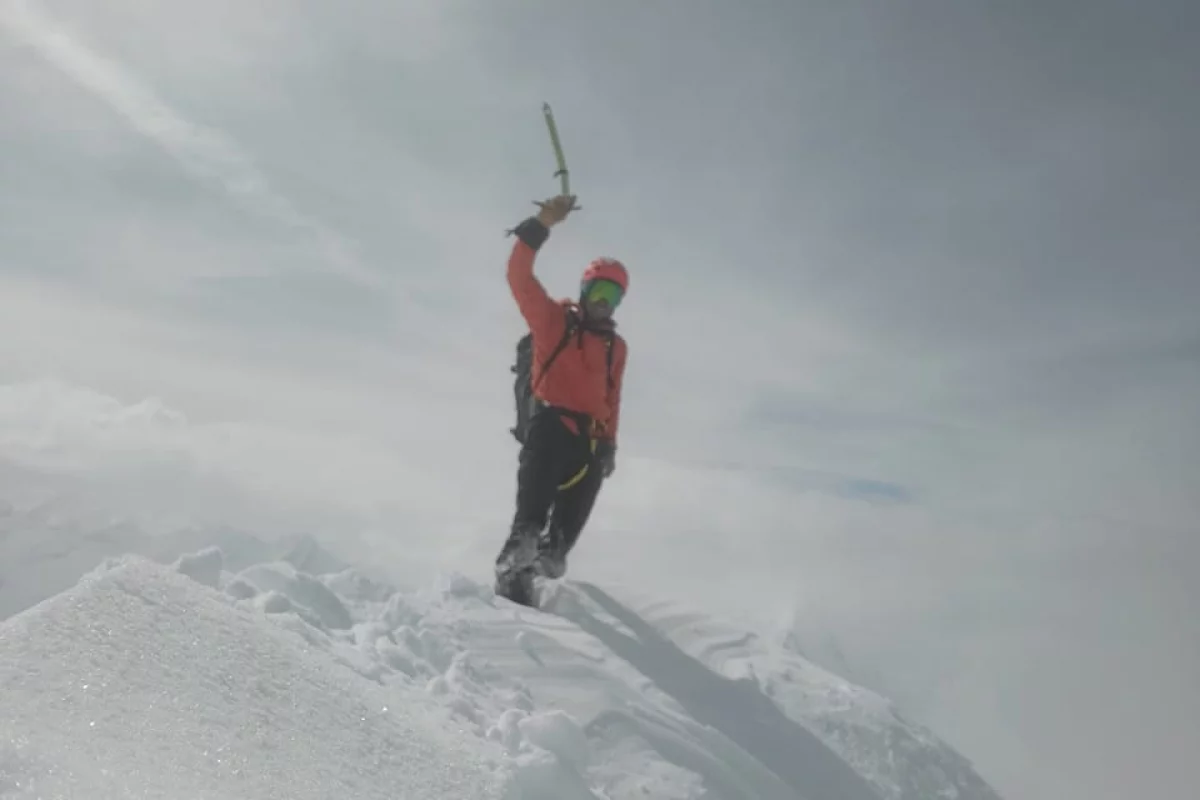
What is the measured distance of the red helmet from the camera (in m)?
7.36

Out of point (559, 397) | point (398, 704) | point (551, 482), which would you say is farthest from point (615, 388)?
point (398, 704)

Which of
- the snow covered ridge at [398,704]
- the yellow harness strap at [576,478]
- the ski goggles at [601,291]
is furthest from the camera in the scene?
the yellow harness strap at [576,478]

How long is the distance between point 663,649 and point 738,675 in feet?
2.12

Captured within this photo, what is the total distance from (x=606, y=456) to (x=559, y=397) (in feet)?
2.94

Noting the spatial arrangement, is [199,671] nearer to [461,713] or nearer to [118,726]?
[118,726]

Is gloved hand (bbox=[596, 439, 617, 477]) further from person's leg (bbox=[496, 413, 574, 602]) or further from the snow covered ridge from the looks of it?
the snow covered ridge

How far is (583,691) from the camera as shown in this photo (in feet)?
15.1

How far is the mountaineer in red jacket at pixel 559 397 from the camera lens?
277 inches

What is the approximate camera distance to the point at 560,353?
723 cm

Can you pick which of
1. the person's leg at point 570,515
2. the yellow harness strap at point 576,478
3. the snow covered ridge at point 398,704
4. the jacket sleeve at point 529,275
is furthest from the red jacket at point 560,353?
the snow covered ridge at point 398,704

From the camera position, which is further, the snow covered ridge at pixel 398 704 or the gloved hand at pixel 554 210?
the gloved hand at pixel 554 210

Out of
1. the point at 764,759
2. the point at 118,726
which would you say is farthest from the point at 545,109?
the point at 118,726

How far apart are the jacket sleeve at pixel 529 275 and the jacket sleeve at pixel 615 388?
35.8 inches

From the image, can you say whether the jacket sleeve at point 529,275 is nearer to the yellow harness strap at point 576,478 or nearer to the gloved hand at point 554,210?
the gloved hand at point 554,210
